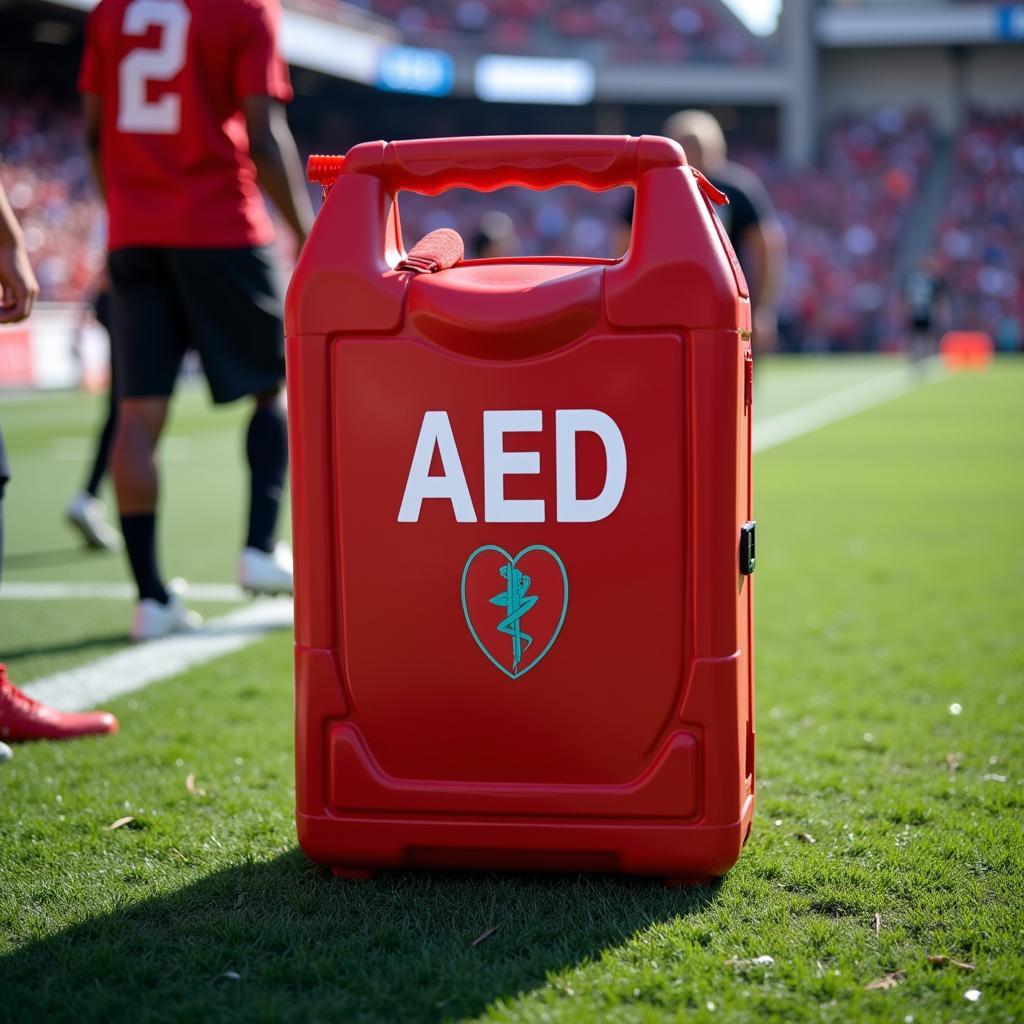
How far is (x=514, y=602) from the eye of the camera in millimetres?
1916

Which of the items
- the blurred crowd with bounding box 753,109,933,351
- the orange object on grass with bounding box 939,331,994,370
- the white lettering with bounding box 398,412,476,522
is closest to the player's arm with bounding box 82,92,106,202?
the white lettering with bounding box 398,412,476,522

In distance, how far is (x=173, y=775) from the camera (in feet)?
8.12

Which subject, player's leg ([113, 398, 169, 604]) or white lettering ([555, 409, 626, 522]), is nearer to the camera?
white lettering ([555, 409, 626, 522])

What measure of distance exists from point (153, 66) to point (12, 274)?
1136mm

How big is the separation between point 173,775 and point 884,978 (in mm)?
1419

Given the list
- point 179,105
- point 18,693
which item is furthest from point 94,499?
point 18,693

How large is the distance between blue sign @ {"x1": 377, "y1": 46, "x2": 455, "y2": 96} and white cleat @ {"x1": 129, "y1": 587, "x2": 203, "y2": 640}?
31502 mm

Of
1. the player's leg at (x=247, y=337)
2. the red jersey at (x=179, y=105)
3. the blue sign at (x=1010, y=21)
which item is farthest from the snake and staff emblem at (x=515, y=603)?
the blue sign at (x=1010, y=21)

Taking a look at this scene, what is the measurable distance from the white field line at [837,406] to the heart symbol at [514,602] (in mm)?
7816

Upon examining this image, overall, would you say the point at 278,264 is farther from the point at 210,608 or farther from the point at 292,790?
the point at 292,790

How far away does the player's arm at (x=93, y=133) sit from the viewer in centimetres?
360

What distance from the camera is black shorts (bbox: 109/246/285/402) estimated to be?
11.3 feet

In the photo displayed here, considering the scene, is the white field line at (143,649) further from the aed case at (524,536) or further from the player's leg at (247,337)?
the aed case at (524,536)

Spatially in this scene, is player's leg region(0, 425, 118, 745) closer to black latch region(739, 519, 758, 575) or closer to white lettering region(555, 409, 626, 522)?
white lettering region(555, 409, 626, 522)
